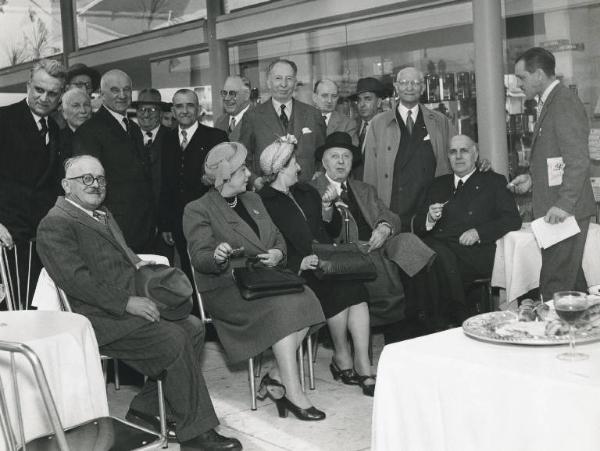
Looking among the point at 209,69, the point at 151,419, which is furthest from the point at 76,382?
the point at 209,69

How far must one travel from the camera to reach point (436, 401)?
2375 mm

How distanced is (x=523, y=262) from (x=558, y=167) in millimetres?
627

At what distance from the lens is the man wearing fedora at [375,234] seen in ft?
17.1

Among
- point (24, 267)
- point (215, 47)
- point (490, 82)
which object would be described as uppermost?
point (215, 47)

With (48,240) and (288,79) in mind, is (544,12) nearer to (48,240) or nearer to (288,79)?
(288,79)

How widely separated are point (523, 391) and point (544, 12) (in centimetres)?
431

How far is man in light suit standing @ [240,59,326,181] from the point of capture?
585cm

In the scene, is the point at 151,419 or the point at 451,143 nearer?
the point at 151,419

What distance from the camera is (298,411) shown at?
14.1ft

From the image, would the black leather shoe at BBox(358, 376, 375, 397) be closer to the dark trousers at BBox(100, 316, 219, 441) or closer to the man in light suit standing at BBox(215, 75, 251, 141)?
the dark trousers at BBox(100, 316, 219, 441)

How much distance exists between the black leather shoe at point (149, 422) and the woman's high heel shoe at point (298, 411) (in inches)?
21.9

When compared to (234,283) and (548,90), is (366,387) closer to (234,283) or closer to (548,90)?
(234,283)

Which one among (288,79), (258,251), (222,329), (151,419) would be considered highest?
(288,79)

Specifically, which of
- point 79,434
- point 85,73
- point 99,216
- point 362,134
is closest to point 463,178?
point 362,134
